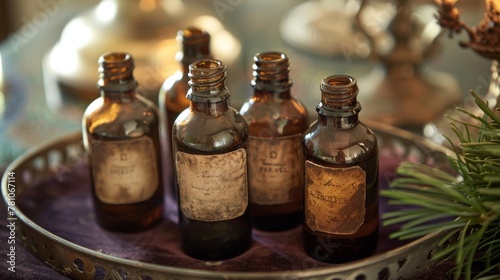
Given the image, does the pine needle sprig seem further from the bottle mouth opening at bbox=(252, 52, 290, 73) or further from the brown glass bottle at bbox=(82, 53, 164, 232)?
the brown glass bottle at bbox=(82, 53, 164, 232)

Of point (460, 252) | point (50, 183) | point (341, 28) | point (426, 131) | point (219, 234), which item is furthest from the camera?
point (341, 28)

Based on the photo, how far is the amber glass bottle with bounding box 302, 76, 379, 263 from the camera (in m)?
0.76

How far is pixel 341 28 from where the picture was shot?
153 centimetres

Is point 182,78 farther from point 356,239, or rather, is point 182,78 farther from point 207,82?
point 356,239

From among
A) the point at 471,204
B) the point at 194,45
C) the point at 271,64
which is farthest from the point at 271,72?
the point at 471,204

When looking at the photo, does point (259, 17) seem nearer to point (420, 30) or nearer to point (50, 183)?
point (420, 30)

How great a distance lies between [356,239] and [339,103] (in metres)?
0.13

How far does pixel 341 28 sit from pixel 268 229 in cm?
73

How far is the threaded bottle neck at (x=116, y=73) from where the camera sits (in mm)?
855

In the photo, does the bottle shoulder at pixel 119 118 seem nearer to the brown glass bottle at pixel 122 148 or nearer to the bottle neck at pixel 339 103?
the brown glass bottle at pixel 122 148

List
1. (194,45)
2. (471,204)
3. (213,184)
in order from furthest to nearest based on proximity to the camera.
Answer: (194,45), (213,184), (471,204)

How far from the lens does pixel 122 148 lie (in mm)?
858

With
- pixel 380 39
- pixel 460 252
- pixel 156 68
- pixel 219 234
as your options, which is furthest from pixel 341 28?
pixel 460 252

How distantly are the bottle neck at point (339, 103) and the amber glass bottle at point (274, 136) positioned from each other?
0.08 m
